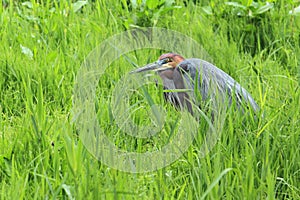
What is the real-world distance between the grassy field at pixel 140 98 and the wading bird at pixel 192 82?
0.28 ft

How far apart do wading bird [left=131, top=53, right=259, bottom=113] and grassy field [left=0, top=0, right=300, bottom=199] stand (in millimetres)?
84

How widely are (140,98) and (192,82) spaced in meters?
0.36

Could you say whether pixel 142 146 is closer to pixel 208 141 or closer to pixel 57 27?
pixel 208 141

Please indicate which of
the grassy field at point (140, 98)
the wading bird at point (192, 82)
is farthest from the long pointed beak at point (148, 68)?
the grassy field at point (140, 98)

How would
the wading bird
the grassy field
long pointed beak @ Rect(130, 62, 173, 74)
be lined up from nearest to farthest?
the grassy field
the wading bird
long pointed beak @ Rect(130, 62, 173, 74)

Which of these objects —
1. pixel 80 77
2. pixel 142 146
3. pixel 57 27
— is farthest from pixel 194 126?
pixel 57 27

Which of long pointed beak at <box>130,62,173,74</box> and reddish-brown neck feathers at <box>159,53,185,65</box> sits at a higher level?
reddish-brown neck feathers at <box>159,53,185,65</box>

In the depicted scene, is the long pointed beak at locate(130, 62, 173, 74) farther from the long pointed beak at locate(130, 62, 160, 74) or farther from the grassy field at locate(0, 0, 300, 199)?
the grassy field at locate(0, 0, 300, 199)

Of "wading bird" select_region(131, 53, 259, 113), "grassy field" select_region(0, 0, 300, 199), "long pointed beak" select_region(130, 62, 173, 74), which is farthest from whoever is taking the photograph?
"long pointed beak" select_region(130, 62, 173, 74)

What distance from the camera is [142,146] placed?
2.81 m

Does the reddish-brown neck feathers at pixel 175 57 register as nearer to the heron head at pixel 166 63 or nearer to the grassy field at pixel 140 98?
the heron head at pixel 166 63

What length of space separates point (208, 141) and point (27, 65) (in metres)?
1.43

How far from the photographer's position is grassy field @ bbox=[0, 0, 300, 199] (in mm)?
2336

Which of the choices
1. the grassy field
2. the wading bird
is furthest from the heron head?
the grassy field
